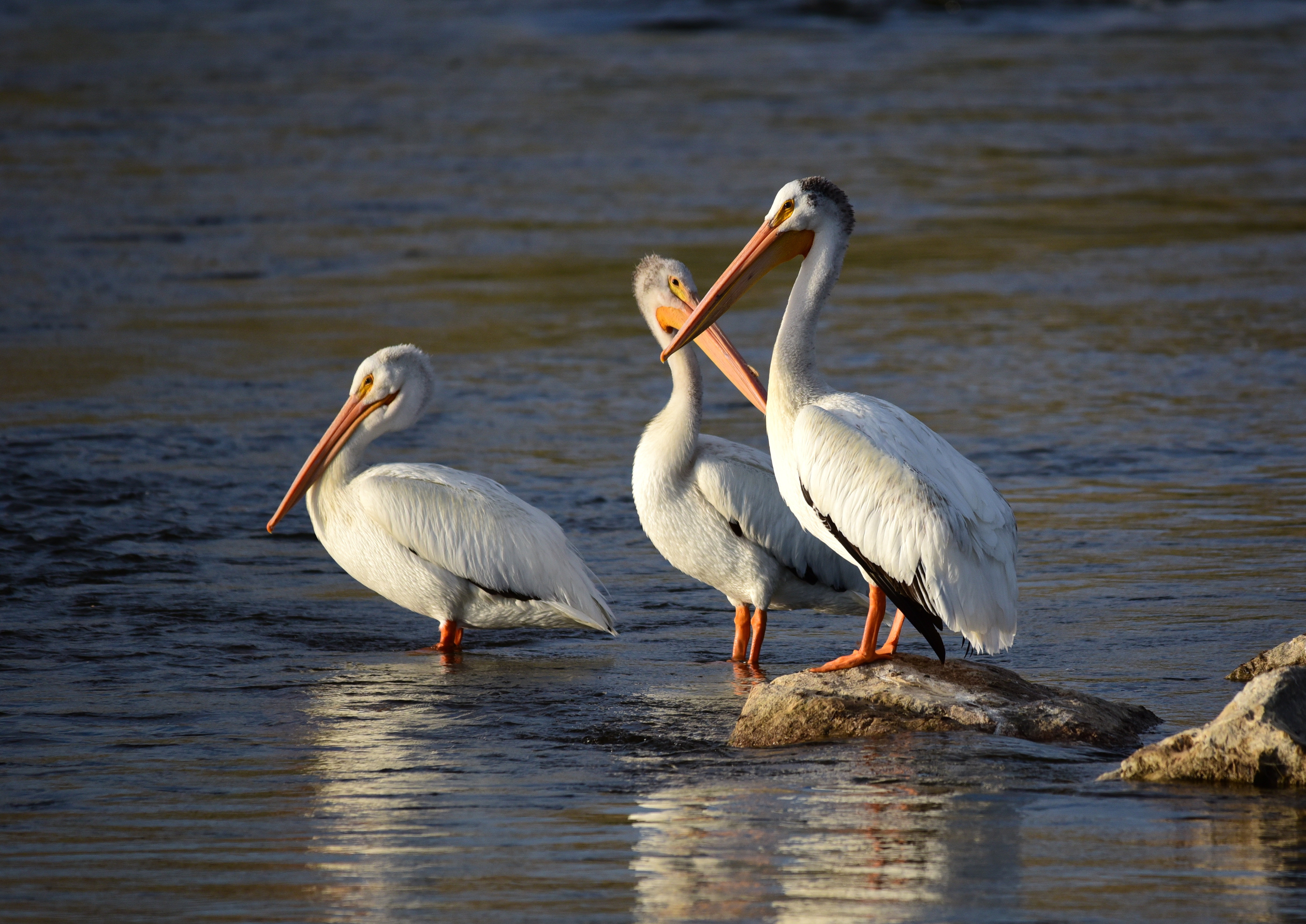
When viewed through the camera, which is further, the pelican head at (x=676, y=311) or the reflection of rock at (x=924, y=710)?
the pelican head at (x=676, y=311)

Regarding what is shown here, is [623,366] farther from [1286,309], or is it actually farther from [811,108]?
[811,108]

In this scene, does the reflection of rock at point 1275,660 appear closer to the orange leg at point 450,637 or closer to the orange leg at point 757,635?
the orange leg at point 757,635

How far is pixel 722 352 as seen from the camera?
6.65 m

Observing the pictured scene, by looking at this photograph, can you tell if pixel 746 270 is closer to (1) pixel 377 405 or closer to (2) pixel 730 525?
(2) pixel 730 525

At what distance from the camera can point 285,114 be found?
21844 millimetres

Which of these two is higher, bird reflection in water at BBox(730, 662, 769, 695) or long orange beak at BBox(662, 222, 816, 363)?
long orange beak at BBox(662, 222, 816, 363)

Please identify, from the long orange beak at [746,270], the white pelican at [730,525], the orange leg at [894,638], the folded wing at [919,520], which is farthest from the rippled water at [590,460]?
the long orange beak at [746,270]

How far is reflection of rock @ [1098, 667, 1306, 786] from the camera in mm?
4281

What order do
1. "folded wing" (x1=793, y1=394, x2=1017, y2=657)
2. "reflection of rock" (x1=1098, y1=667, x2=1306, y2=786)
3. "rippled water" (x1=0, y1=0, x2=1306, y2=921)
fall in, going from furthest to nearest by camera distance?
1. "folded wing" (x1=793, y1=394, x2=1017, y2=657)
2. "reflection of rock" (x1=1098, y1=667, x2=1306, y2=786)
3. "rippled water" (x1=0, y1=0, x2=1306, y2=921)

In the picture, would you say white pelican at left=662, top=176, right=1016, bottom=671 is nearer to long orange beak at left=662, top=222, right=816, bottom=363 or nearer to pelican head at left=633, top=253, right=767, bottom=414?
long orange beak at left=662, top=222, right=816, bottom=363

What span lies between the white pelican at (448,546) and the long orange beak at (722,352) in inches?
33.8

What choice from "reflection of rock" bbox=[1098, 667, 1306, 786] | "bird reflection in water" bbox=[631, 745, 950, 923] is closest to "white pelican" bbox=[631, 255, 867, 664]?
"bird reflection in water" bbox=[631, 745, 950, 923]

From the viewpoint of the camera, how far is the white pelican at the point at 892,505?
495 centimetres

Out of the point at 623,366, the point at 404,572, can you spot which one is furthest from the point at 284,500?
the point at 623,366
